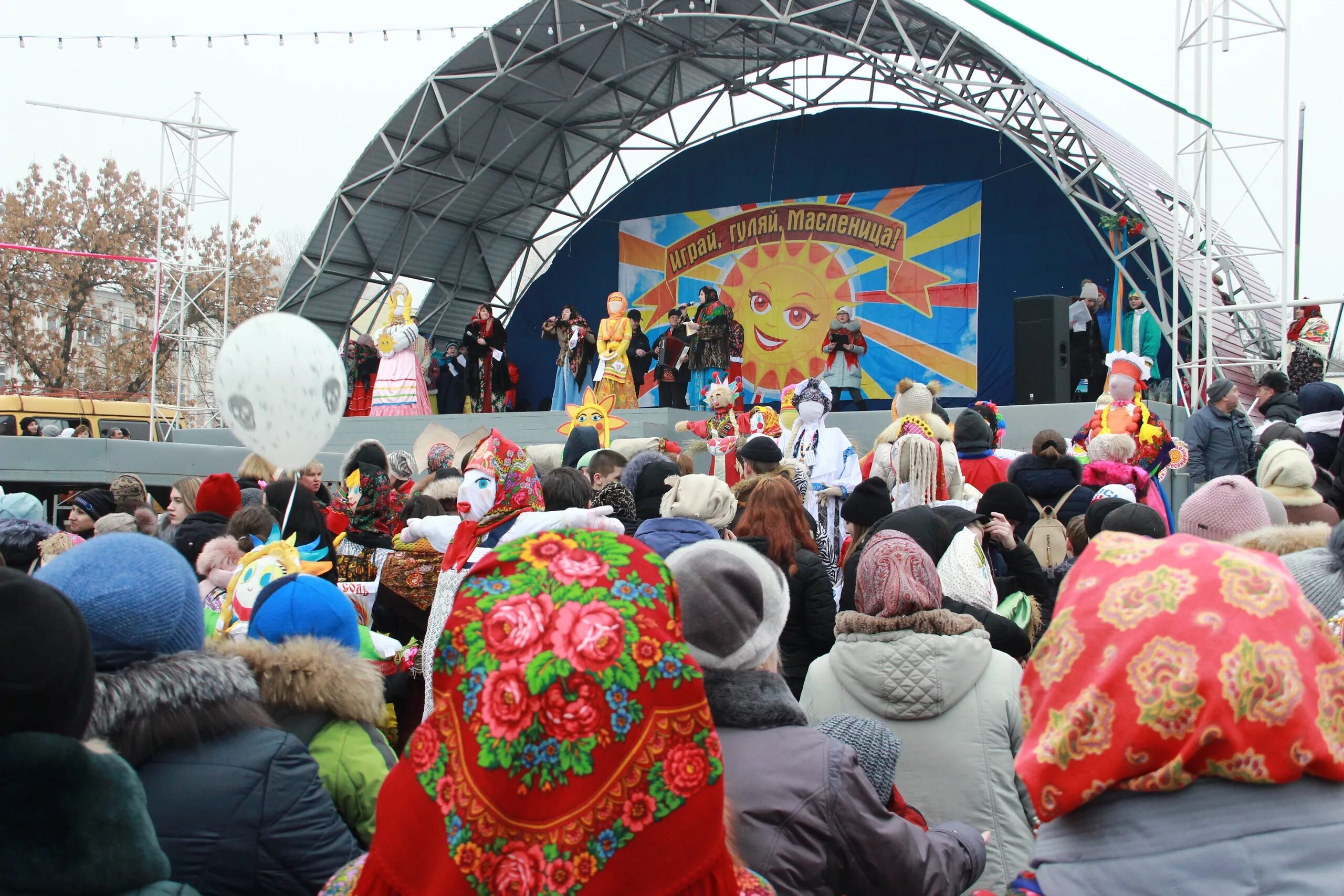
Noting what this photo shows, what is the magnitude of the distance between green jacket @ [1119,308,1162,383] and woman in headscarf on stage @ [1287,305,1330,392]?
218 cm

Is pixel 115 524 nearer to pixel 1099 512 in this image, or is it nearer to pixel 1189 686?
pixel 1099 512

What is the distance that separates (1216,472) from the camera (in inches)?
299

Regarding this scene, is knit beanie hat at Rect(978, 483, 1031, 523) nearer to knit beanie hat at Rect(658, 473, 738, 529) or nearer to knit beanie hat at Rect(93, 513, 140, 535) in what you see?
knit beanie hat at Rect(658, 473, 738, 529)

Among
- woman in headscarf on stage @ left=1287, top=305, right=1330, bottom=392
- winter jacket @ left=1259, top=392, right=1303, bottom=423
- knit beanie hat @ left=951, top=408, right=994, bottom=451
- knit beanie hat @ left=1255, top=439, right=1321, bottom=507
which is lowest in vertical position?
knit beanie hat @ left=1255, top=439, right=1321, bottom=507

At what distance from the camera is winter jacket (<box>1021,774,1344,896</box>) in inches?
53.1

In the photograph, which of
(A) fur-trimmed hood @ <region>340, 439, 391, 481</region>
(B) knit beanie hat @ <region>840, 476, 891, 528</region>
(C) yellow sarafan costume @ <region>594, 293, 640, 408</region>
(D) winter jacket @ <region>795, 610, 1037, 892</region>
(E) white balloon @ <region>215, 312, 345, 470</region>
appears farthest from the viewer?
(C) yellow sarafan costume @ <region>594, 293, 640, 408</region>

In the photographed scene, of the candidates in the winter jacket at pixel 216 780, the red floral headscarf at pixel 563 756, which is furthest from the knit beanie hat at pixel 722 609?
the winter jacket at pixel 216 780

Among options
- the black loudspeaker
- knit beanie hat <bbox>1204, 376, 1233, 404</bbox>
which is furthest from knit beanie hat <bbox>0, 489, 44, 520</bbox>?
the black loudspeaker

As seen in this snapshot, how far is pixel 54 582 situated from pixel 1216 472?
23.9 feet

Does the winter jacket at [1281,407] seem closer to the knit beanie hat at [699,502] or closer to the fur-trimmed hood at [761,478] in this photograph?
the fur-trimmed hood at [761,478]

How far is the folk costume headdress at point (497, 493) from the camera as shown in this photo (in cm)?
380

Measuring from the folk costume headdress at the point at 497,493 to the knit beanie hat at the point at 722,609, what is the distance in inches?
76.9

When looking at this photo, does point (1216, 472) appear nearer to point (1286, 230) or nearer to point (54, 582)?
point (1286, 230)

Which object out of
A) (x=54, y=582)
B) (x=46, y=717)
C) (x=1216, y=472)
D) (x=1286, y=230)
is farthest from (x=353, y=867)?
(x=1286, y=230)
